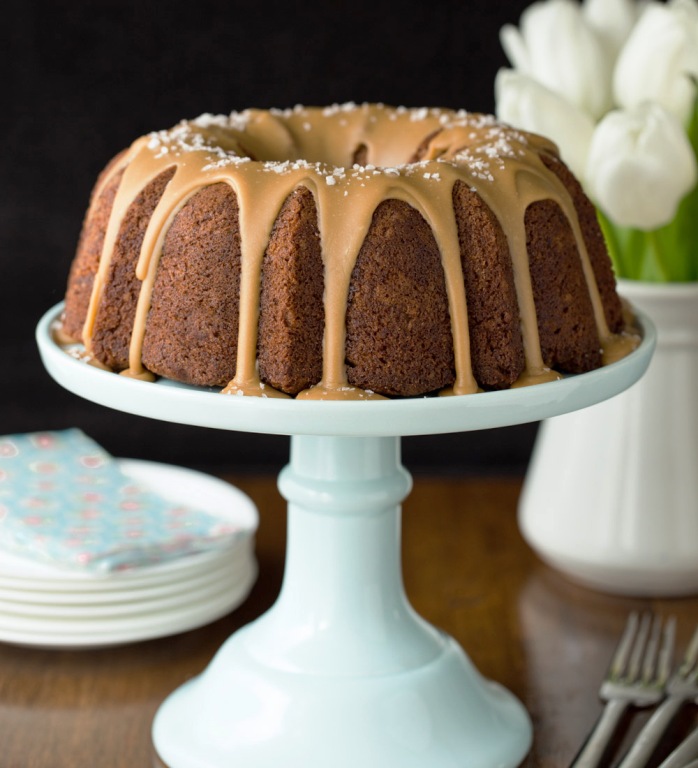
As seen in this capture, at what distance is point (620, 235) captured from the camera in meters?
1.51

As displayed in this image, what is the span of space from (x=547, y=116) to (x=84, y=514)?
657 mm

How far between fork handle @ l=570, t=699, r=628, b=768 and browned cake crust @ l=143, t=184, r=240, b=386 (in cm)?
46

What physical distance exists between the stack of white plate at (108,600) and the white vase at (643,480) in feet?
1.32

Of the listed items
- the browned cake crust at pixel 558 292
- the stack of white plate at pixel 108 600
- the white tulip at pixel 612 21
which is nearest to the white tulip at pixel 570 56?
the white tulip at pixel 612 21

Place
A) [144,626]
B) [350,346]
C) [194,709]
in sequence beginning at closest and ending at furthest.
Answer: [350,346] → [194,709] → [144,626]

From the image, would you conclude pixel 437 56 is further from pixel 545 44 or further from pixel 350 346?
pixel 350 346

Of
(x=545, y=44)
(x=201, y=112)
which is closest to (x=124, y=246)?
(x=545, y=44)

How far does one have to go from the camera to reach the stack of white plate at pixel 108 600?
1.29 m

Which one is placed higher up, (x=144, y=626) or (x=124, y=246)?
(x=124, y=246)

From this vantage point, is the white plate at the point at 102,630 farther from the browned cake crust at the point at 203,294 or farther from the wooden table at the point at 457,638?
the browned cake crust at the point at 203,294

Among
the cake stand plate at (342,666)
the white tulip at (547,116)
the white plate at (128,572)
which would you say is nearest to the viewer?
the cake stand plate at (342,666)

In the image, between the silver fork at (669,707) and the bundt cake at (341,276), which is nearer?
the bundt cake at (341,276)

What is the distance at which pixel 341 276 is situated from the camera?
3.27 feet

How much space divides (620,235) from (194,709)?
0.72 metres
